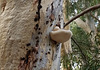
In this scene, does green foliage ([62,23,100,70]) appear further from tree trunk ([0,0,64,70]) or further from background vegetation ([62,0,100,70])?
tree trunk ([0,0,64,70])

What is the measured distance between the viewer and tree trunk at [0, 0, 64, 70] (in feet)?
2.25

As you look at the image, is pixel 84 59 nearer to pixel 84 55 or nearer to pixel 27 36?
pixel 84 55

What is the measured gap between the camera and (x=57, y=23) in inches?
35.9

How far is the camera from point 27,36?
2.34 ft

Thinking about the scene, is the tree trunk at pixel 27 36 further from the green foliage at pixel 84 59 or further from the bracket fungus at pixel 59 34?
the green foliage at pixel 84 59

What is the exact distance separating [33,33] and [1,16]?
0.24 meters

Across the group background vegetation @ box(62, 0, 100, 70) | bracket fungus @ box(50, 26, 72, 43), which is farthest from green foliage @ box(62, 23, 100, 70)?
bracket fungus @ box(50, 26, 72, 43)

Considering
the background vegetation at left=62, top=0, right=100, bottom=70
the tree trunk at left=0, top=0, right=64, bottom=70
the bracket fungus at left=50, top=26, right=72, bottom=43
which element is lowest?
the background vegetation at left=62, top=0, right=100, bottom=70

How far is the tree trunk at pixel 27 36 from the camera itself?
0.69m

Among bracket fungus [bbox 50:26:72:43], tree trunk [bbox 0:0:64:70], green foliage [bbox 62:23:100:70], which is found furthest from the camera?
green foliage [bbox 62:23:100:70]

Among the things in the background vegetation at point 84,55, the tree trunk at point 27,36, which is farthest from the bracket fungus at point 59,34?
the background vegetation at point 84,55

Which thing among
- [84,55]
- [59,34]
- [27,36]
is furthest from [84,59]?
[27,36]

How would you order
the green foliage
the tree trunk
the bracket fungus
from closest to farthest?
the tree trunk → the bracket fungus → the green foliage

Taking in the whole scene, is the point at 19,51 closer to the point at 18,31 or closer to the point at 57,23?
the point at 18,31
